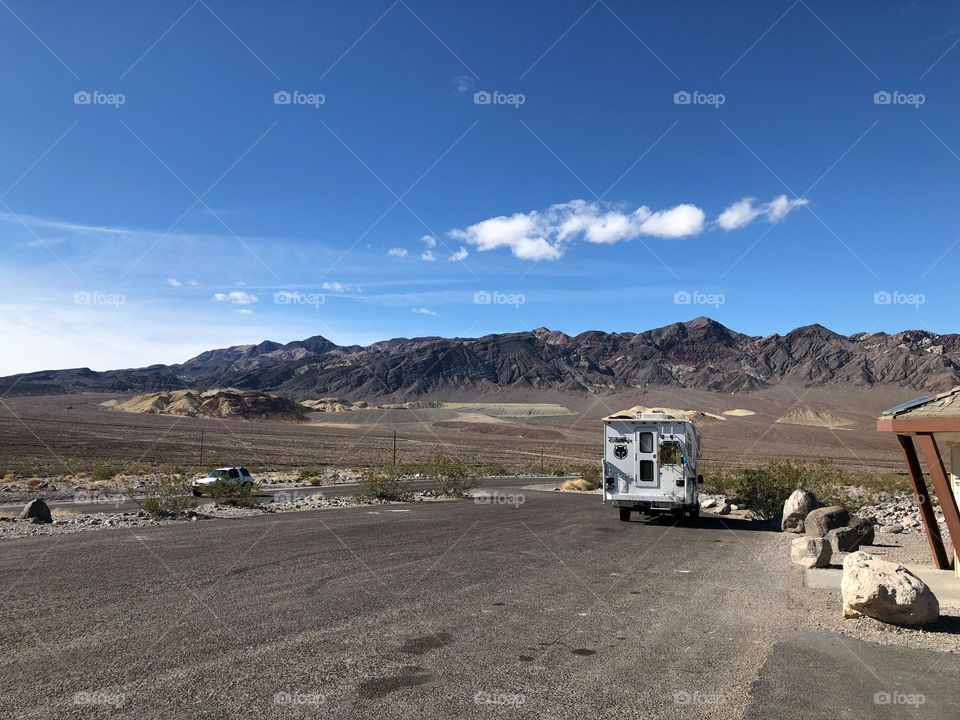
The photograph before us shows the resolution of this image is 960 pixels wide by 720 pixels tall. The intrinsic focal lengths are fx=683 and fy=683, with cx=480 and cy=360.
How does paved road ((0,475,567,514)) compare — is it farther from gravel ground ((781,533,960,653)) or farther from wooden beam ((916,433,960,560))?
wooden beam ((916,433,960,560))

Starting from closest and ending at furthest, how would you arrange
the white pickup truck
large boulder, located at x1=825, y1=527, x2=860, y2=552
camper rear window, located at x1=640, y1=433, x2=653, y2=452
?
large boulder, located at x1=825, y1=527, x2=860, y2=552, camper rear window, located at x1=640, y1=433, x2=653, y2=452, the white pickup truck

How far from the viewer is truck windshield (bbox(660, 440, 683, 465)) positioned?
18.6 meters

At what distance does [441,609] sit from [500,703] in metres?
3.06

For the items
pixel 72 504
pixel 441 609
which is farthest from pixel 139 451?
pixel 441 609

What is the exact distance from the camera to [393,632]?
7465 millimetres

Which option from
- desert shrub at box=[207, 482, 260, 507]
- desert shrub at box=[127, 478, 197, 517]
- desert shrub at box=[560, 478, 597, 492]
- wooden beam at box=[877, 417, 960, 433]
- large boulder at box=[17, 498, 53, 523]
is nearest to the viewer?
wooden beam at box=[877, 417, 960, 433]

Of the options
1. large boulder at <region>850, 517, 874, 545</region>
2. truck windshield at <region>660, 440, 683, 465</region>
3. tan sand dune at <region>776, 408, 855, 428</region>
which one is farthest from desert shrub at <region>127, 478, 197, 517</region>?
tan sand dune at <region>776, 408, 855, 428</region>

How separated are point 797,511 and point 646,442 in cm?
435

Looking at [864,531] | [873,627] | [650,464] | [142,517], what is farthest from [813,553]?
[142,517]

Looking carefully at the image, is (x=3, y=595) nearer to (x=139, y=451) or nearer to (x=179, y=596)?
(x=179, y=596)

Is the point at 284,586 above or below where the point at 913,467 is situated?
below

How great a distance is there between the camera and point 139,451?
58.9 m

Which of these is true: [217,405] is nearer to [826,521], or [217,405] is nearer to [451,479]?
[451,479]

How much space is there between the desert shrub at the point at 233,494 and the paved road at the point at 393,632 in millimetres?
8991
